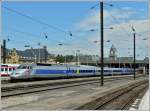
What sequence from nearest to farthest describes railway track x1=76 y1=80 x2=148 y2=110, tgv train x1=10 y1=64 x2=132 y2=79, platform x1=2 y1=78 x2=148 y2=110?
platform x1=2 y1=78 x2=148 y2=110 → railway track x1=76 y1=80 x2=148 y2=110 → tgv train x1=10 y1=64 x2=132 y2=79

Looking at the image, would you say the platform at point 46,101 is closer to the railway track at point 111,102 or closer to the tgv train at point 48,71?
the railway track at point 111,102

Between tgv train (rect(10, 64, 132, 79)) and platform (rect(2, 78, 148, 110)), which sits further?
tgv train (rect(10, 64, 132, 79))

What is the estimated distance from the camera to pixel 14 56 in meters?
119

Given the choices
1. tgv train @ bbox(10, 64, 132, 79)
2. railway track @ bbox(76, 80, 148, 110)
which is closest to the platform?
railway track @ bbox(76, 80, 148, 110)

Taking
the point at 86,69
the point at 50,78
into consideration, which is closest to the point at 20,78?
the point at 50,78

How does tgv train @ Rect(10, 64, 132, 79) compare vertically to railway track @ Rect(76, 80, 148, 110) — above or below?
above

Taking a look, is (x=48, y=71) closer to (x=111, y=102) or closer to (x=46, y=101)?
(x=111, y=102)

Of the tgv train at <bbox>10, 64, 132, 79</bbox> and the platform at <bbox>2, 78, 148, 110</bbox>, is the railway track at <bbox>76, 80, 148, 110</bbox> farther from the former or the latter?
the tgv train at <bbox>10, 64, 132, 79</bbox>

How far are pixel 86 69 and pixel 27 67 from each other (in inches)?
1054

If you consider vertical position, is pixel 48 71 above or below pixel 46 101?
above

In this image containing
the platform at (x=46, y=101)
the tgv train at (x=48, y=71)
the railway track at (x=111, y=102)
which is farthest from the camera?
the tgv train at (x=48, y=71)

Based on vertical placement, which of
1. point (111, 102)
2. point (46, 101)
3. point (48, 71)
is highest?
point (48, 71)

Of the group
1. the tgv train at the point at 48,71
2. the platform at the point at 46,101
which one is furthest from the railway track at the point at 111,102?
the tgv train at the point at 48,71

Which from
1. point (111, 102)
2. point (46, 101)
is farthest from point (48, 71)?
point (46, 101)
